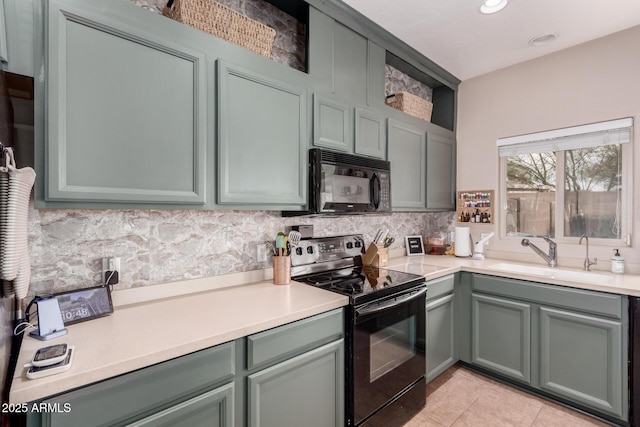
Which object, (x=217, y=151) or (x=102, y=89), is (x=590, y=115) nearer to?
(x=217, y=151)

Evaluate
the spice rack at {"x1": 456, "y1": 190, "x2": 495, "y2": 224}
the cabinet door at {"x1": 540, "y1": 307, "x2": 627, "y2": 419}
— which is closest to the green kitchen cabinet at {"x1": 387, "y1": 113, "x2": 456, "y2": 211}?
the spice rack at {"x1": 456, "y1": 190, "x2": 495, "y2": 224}

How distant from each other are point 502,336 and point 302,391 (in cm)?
175

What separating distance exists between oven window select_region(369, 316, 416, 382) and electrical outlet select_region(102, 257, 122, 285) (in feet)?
4.29

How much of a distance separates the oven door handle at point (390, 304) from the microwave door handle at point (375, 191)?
2.10ft

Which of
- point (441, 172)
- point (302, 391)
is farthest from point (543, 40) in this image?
→ point (302, 391)

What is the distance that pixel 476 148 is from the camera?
314 centimetres

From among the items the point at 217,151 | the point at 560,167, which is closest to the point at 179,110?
the point at 217,151

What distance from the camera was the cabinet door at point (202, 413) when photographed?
3.35ft

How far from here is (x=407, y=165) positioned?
259 centimetres

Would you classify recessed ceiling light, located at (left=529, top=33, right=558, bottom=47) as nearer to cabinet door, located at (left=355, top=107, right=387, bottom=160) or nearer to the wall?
the wall

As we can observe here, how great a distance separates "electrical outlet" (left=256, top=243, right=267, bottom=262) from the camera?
6.40 ft

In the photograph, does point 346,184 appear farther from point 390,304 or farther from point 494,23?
point 494,23

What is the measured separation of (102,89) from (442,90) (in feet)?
10.3

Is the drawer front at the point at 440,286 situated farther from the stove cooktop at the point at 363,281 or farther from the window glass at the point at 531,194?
the window glass at the point at 531,194
